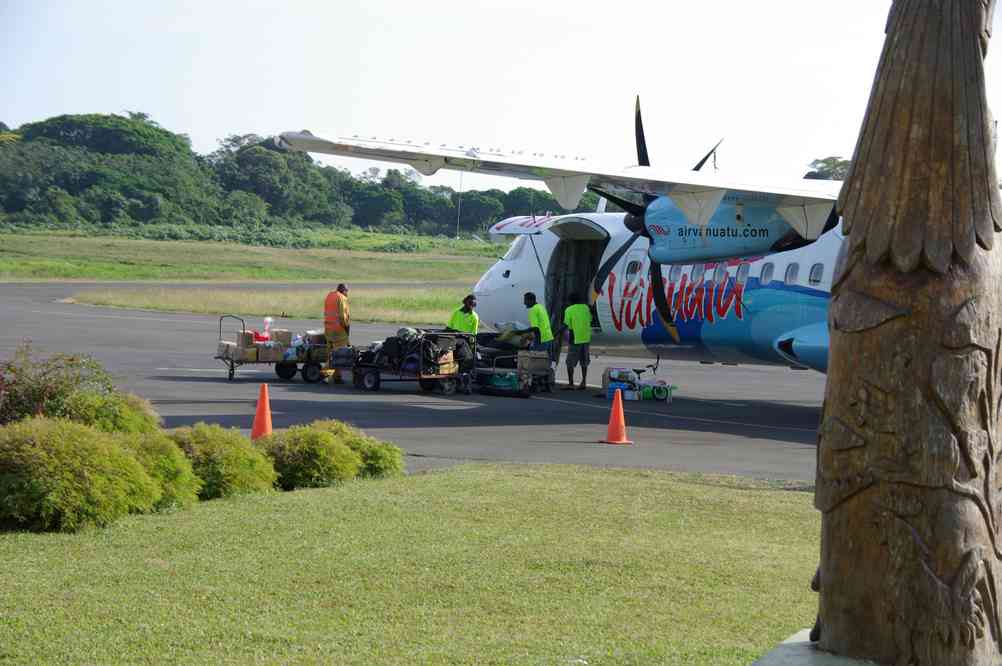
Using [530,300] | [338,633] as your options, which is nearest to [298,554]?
[338,633]

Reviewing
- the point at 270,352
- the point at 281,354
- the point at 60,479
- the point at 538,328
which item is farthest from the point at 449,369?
the point at 60,479

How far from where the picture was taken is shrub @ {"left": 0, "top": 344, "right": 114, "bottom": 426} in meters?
12.6

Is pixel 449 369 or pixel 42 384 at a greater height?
pixel 42 384

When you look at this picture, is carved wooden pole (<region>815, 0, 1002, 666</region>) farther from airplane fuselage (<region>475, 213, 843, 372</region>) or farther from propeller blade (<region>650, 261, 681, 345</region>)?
propeller blade (<region>650, 261, 681, 345</region>)

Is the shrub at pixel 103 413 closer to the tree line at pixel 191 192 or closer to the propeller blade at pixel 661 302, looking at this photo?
the propeller blade at pixel 661 302

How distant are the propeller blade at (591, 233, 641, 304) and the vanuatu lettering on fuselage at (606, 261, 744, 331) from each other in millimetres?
144

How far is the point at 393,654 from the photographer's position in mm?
7066

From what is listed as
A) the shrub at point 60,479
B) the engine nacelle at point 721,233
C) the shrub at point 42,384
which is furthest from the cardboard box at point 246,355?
the shrub at point 60,479

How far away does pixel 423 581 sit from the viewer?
344 inches

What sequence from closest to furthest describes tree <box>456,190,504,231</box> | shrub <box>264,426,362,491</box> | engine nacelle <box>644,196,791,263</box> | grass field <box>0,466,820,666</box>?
1. grass field <box>0,466,820,666</box>
2. shrub <box>264,426,362,491</box>
3. engine nacelle <box>644,196,791,263</box>
4. tree <box>456,190,504,231</box>

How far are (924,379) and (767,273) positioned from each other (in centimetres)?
1592

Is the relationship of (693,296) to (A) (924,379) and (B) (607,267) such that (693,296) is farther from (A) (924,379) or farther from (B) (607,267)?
(A) (924,379)

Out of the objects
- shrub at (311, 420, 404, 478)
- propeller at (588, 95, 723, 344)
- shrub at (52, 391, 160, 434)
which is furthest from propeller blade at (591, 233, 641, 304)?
shrub at (52, 391, 160, 434)

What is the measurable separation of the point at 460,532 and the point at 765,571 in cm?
245
